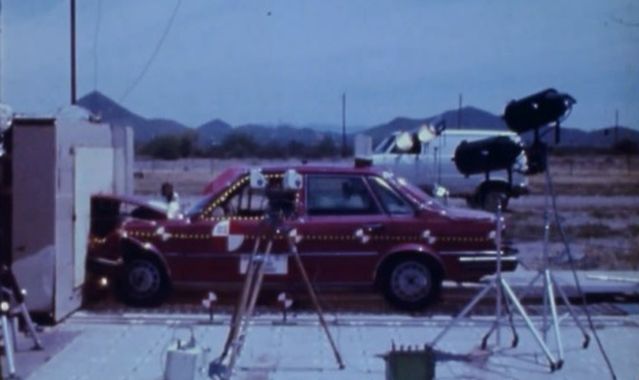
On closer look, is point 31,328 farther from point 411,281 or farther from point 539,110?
point 539,110

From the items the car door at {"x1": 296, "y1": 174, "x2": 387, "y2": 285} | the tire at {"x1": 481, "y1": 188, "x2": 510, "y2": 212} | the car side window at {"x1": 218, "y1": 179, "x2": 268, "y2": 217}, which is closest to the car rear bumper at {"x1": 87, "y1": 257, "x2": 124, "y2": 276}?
the car side window at {"x1": 218, "y1": 179, "x2": 268, "y2": 217}

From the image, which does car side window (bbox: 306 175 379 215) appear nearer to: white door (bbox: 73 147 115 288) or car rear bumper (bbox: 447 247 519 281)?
car rear bumper (bbox: 447 247 519 281)

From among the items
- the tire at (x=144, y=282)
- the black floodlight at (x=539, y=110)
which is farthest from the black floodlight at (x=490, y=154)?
the tire at (x=144, y=282)

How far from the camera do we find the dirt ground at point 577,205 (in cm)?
2033

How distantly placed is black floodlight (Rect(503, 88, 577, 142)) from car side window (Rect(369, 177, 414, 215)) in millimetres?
2833

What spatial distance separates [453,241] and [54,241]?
415 cm

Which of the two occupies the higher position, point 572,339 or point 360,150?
point 360,150

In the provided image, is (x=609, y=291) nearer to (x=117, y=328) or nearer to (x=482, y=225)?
(x=482, y=225)

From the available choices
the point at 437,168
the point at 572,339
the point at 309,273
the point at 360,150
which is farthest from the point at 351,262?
the point at 437,168

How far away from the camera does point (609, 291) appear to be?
14.9m

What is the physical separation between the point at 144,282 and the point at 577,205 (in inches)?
894

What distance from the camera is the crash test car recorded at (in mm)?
13406

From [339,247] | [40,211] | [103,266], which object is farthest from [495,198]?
[40,211]

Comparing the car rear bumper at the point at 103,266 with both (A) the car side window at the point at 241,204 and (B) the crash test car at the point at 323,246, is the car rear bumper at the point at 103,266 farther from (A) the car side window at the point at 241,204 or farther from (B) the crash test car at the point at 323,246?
(A) the car side window at the point at 241,204
